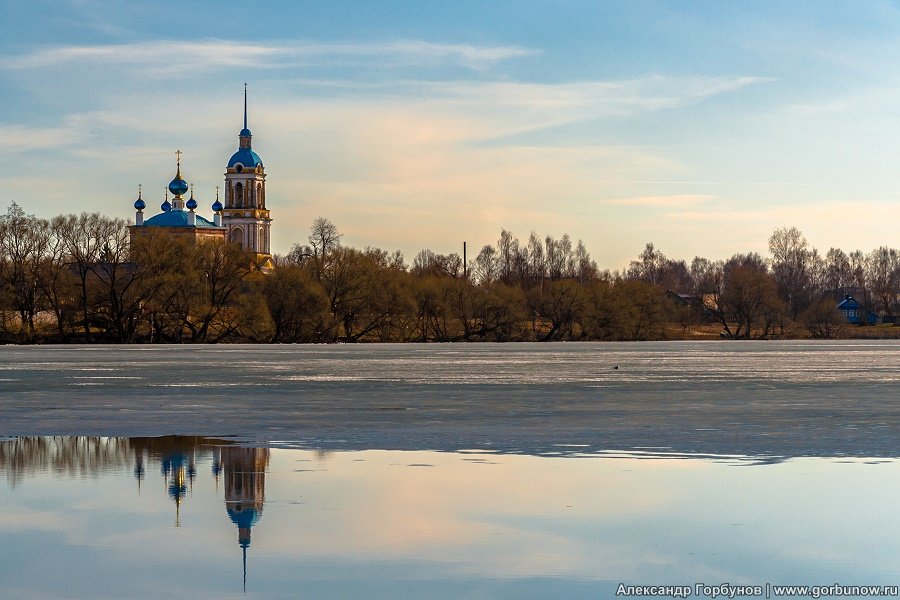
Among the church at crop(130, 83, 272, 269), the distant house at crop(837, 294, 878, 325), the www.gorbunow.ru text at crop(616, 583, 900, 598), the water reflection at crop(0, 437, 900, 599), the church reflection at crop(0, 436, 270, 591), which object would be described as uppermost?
the church at crop(130, 83, 272, 269)

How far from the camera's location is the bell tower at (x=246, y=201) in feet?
504

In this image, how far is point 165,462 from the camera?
626 inches

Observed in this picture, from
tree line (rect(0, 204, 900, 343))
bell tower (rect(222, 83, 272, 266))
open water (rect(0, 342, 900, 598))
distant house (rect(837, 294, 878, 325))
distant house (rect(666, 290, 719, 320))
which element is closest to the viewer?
open water (rect(0, 342, 900, 598))

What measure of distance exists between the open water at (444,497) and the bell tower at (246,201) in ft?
421

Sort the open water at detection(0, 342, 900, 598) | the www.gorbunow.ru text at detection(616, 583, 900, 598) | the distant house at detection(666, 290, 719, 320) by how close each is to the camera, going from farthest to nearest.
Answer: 1. the distant house at detection(666, 290, 719, 320)
2. the open water at detection(0, 342, 900, 598)
3. the www.gorbunow.ru text at detection(616, 583, 900, 598)

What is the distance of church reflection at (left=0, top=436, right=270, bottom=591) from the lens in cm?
1307

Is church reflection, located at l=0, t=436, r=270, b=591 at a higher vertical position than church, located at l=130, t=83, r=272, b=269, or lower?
lower

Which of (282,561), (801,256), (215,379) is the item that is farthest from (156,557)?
(801,256)

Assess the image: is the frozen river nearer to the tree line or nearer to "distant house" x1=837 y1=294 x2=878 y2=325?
the tree line

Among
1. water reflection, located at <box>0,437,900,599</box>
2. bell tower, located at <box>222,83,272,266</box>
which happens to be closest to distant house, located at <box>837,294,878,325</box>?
bell tower, located at <box>222,83,272,266</box>

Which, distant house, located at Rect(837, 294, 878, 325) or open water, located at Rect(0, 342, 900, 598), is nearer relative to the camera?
open water, located at Rect(0, 342, 900, 598)

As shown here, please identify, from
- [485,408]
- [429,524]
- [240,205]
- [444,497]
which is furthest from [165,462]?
[240,205]

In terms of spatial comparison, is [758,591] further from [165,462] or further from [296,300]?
[296,300]

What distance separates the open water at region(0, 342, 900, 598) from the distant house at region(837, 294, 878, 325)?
409 feet
